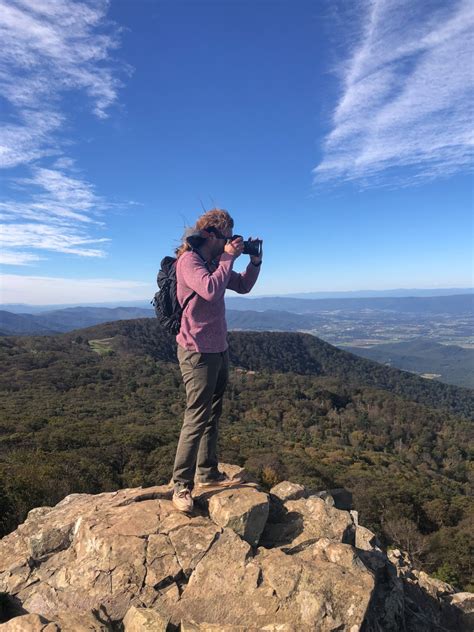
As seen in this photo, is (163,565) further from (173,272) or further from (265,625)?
(173,272)

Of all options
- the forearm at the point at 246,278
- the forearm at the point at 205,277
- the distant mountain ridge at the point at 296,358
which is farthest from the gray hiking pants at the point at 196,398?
the distant mountain ridge at the point at 296,358

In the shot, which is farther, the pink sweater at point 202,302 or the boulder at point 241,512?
the boulder at point 241,512

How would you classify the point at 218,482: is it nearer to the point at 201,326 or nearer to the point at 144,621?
the point at 144,621

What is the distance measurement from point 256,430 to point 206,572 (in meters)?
44.4

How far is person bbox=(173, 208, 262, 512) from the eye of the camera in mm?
4168

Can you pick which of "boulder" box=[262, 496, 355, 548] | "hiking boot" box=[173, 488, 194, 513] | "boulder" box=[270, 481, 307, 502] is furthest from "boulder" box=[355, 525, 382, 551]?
"hiking boot" box=[173, 488, 194, 513]

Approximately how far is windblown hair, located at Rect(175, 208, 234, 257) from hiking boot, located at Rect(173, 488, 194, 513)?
2.73 meters

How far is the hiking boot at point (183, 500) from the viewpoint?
178 inches

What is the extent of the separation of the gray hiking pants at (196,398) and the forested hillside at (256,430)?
5848 mm

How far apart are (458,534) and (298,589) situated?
813 inches

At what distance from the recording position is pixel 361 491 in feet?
79.3

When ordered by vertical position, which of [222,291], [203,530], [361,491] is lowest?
[361,491]

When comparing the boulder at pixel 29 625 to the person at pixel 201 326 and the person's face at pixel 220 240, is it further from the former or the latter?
the person's face at pixel 220 240

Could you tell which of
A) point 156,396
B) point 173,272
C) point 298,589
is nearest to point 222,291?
point 173,272
